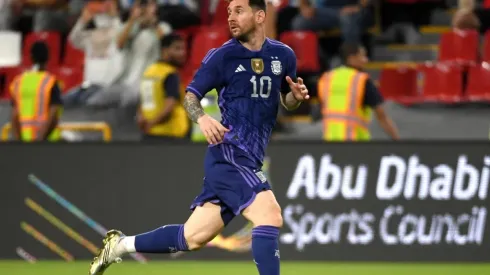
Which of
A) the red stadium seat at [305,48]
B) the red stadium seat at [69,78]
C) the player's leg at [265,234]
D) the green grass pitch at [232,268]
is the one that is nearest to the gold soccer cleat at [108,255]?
the player's leg at [265,234]

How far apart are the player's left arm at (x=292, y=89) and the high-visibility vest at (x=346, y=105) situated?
15.2 feet

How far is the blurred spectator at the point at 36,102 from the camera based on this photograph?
1280 cm

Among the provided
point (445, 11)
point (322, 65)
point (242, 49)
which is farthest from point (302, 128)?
point (242, 49)

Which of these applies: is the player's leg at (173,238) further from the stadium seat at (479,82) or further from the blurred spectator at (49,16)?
the blurred spectator at (49,16)

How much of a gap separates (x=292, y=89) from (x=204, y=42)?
8.50m

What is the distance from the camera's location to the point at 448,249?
11.0m

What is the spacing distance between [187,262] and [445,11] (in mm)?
6783

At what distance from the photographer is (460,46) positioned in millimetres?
14969

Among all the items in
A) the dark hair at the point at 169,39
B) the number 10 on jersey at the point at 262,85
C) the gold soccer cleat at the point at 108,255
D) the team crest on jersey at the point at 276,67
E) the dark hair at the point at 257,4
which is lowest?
the gold soccer cleat at the point at 108,255

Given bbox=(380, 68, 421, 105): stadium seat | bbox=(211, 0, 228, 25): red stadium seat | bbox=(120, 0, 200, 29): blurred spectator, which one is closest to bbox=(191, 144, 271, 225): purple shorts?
bbox=(380, 68, 421, 105): stadium seat

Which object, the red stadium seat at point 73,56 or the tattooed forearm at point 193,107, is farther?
the red stadium seat at point 73,56

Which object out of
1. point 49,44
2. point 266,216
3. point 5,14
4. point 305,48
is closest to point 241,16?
point 266,216

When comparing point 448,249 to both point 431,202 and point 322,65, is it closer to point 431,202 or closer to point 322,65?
point 431,202

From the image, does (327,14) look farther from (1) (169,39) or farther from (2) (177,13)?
(1) (169,39)
